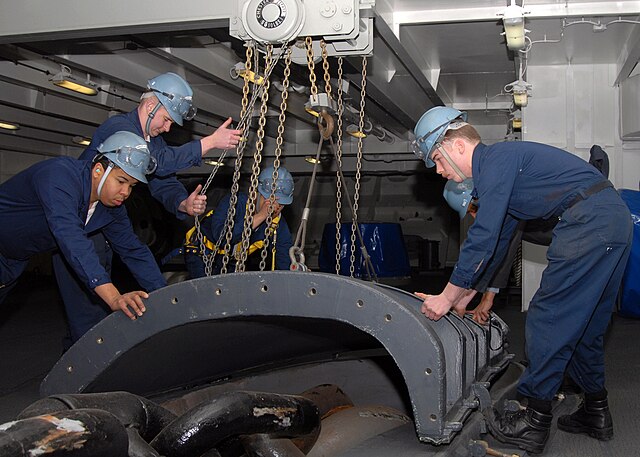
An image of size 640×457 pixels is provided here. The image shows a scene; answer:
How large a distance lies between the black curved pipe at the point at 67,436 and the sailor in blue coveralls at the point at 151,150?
2711mm

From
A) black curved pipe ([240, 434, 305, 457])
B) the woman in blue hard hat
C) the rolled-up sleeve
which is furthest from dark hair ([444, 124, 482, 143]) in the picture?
the woman in blue hard hat

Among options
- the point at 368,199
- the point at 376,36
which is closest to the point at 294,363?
the point at 376,36

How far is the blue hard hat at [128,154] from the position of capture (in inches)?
141

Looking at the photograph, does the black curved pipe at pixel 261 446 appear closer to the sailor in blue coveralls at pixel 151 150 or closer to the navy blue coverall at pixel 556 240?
the navy blue coverall at pixel 556 240

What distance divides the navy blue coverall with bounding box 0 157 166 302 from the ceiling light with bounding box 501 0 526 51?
2.98 meters

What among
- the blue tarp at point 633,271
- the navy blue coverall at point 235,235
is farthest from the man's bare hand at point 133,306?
the blue tarp at point 633,271

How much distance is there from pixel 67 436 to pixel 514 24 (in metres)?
4.67

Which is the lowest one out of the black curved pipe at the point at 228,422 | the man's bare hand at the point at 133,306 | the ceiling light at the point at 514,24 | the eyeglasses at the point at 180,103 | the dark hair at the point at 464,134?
the black curved pipe at the point at 228,422

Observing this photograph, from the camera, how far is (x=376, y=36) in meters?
5.59

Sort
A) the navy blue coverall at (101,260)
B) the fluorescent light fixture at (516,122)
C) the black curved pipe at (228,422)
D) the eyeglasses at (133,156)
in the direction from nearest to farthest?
1. the black curved pipe at (228,422)
2. the eyeglasses at (133,156)
3. the navy blue coverall at (101,260)
4. the fluorescent light fixture at (516,122)

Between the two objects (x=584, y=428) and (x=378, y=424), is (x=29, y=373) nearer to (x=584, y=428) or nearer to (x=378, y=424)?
(x=378, y=424)

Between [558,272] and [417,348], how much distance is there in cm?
136

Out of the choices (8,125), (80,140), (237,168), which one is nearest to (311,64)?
(237,168)

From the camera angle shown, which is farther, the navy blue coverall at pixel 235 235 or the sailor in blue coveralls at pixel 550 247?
the navy blue coverall at pixel 235 235
